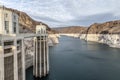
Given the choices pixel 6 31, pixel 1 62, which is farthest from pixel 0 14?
pixel 1 62

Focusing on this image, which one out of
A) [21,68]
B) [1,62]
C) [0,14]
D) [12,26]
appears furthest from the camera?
[21,68]

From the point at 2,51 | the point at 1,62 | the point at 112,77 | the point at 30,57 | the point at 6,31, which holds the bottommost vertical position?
the point at 112,77

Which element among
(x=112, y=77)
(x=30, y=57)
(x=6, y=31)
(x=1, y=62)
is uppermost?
(x=6, y=31)

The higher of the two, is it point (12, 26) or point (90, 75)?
point (12, 26)

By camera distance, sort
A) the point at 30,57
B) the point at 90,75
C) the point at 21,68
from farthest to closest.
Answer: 1. the point at 30,57
2. the point at 90,75
3. the point at 21,68

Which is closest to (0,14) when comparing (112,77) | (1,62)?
(1,62)

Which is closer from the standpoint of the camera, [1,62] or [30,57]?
[1,62]

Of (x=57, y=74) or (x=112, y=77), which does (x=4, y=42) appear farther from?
(x=112, y=77)

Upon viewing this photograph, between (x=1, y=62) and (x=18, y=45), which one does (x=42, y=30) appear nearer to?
(x=18, y=45)

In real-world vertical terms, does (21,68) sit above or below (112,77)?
above
